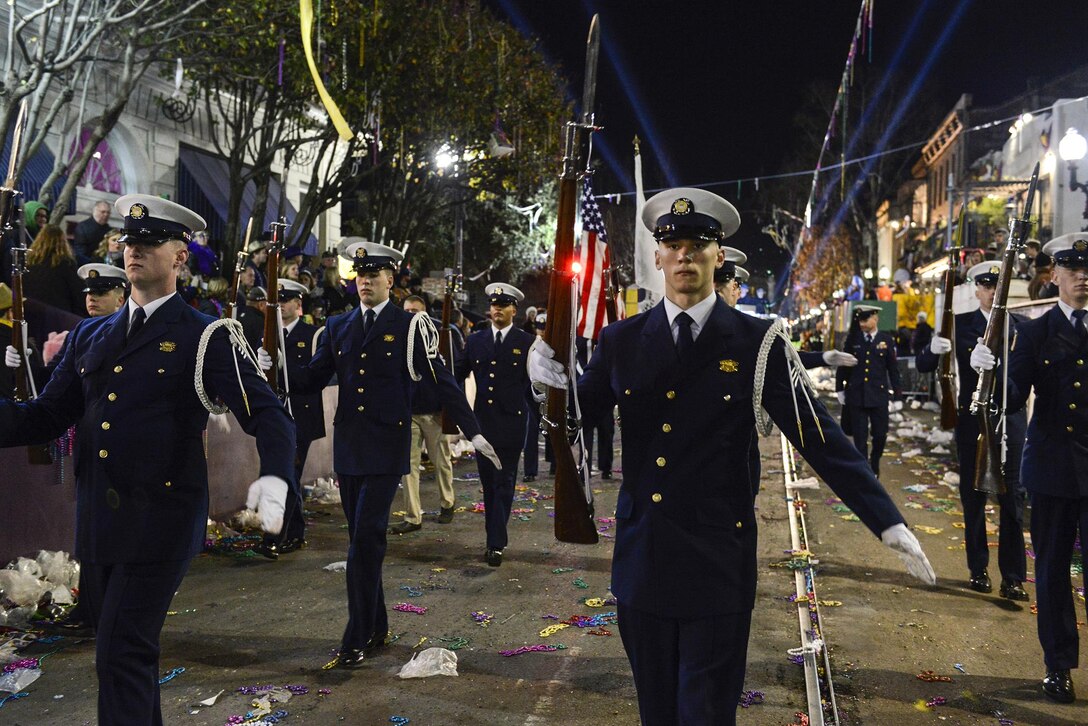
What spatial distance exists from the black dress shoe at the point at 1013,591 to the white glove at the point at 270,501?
5.97 metres

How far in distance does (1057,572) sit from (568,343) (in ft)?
11.5

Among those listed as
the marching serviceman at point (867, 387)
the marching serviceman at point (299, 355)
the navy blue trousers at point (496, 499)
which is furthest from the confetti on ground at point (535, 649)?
the marching serviceman at point (867, 387)

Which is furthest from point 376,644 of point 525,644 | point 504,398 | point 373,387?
point 504,398

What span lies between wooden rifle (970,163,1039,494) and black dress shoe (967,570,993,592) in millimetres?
1625

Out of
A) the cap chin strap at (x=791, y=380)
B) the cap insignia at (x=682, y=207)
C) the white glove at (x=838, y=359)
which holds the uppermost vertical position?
the cap insignia at (x=682, y=207)

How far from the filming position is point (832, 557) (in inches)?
348

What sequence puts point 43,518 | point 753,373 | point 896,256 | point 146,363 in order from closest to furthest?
point 753,373, point 146,363, point 43,518, point 896,256

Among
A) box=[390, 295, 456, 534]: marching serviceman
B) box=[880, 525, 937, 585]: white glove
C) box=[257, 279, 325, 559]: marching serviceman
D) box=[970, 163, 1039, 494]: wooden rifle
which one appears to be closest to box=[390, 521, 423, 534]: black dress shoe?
box=[390, 295, 456, 534]: marching serviceman

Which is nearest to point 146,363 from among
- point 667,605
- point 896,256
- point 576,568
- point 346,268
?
point 667,605

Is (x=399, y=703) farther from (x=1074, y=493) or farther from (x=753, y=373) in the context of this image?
(x=1074, y=493)

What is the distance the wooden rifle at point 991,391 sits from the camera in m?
6.29

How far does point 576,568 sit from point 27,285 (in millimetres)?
5907

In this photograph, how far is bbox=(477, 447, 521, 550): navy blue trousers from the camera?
8.57m

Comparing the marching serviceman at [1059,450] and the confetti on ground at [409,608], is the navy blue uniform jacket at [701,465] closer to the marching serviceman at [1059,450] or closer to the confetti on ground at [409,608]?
the marching serviceman at [1059,450]
